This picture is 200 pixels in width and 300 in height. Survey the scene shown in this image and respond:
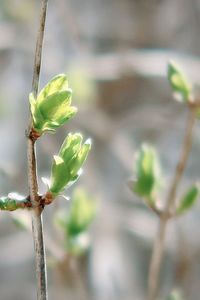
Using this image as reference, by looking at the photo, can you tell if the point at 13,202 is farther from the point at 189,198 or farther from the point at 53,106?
the point at 189,198

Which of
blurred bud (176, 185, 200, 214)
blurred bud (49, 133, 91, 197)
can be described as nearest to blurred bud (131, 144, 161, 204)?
blurred bud (176, 185, 200, 214)

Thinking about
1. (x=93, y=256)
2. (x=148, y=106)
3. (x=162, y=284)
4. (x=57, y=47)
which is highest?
(x=57, y=47)

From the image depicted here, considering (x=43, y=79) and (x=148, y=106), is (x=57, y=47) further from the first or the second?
(x=148, y=106)

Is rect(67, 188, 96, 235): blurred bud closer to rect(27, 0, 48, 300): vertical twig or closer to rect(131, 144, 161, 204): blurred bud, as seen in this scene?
rect(131, 144, 161, 204): blurred bud

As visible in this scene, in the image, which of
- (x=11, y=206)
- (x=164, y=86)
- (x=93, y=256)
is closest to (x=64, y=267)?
(x=11, y=206)

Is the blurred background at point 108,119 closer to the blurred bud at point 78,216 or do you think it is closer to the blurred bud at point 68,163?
the blurred bud at point 78,216

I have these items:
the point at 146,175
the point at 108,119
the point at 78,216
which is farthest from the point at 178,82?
the point at 108,119
